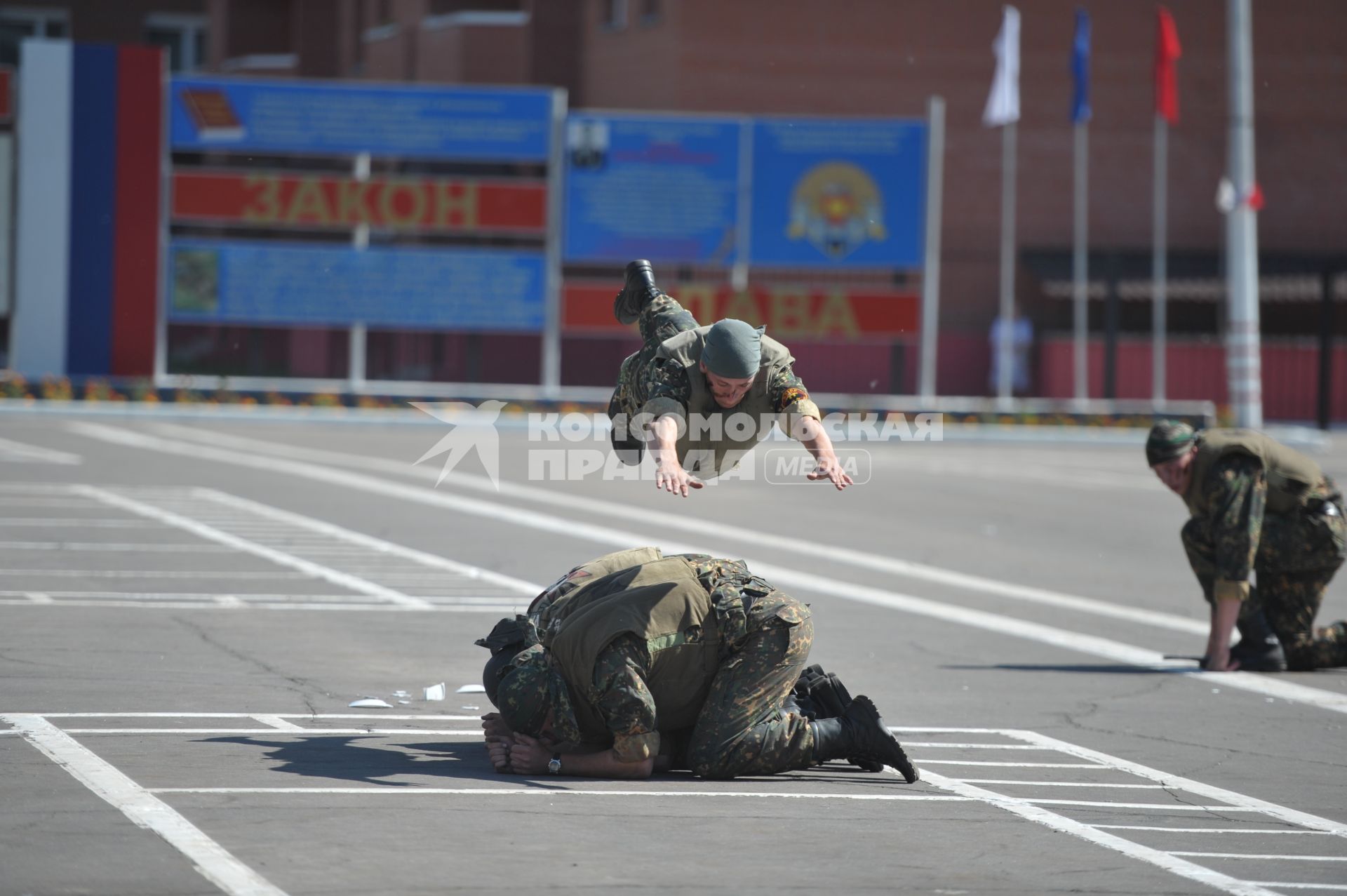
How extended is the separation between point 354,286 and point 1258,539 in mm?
25838

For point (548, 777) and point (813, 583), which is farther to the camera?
point (813, 583)

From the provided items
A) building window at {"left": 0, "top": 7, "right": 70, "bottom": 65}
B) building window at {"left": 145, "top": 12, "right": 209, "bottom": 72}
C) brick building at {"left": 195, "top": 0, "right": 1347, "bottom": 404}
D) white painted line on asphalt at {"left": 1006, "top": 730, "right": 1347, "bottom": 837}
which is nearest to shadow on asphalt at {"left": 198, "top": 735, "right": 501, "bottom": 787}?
white painted line on asphalt at {"left": 1006, "top": 730, "right": 1347, "bottom": 837}

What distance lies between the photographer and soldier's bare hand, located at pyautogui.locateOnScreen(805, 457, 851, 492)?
7.66m

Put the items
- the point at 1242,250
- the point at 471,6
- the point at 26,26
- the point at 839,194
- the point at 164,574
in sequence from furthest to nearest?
the point at 26,26
the point at 471,6
the point at 839,194
the point at 1242,250
the point at 164,574

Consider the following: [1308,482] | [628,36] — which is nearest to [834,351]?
[628,36]

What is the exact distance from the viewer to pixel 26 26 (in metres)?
61.8

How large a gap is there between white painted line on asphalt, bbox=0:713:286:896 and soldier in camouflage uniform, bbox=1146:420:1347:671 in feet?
19.8

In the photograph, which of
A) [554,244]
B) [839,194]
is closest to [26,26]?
[554,244]

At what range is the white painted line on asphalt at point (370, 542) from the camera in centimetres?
1420

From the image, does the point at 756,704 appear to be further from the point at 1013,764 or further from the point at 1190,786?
the point at 1190,786

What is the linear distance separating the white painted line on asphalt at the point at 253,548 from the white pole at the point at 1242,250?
58.1 feet

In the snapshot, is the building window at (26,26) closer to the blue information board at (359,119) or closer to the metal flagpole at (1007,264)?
the blue information board at (359,119)

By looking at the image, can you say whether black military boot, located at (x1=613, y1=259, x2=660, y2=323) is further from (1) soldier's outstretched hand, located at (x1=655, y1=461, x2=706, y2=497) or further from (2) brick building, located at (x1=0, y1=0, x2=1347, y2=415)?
(2) brick building, located at (x1=0, y1=0, x2=1347, y2=415)

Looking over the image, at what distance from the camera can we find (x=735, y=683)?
299 inches
